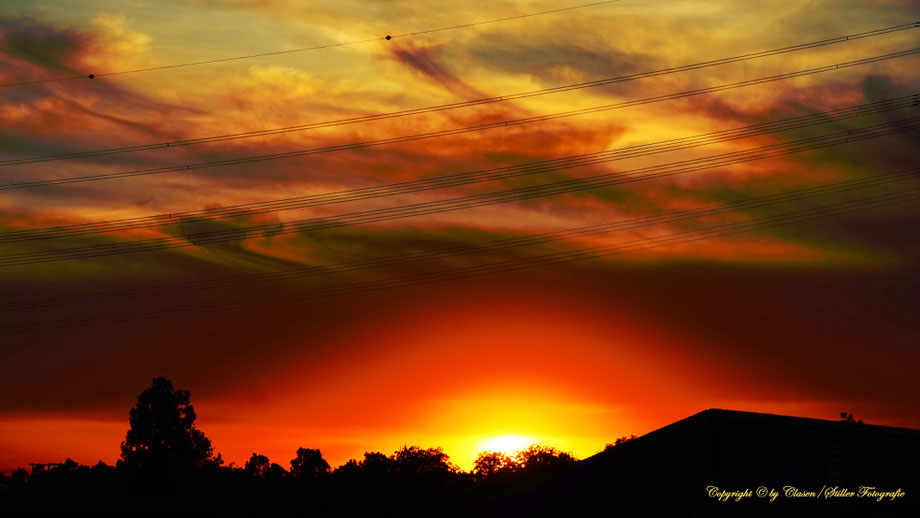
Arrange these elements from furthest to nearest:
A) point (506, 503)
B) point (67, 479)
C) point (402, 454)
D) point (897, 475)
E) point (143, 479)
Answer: point (402, 454) → point (67, 479) → point (143, 479) → point (506, 503) → point (897, 475)

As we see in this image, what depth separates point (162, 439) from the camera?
148 m

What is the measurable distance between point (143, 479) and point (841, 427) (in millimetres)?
116003

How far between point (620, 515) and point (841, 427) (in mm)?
12943

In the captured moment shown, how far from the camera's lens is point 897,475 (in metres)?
52.1

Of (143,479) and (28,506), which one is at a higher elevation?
(143,479)

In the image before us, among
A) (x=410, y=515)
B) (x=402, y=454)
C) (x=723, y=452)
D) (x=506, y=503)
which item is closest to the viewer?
(x=723, y=452)

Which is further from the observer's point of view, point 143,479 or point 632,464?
point 143,479

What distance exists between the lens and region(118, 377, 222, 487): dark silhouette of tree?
146375mm

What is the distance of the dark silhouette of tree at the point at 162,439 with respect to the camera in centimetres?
14638

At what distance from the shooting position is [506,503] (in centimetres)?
7800

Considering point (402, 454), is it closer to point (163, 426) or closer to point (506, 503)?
point (163, 426)

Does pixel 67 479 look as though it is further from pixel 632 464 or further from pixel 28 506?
pixel 632 464

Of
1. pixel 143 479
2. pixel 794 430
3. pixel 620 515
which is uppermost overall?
pixel 143 479

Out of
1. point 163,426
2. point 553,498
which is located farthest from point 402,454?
point 553,498
